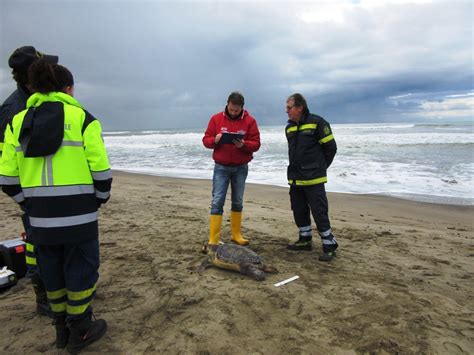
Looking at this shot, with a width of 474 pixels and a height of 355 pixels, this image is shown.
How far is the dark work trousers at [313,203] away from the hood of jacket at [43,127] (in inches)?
116

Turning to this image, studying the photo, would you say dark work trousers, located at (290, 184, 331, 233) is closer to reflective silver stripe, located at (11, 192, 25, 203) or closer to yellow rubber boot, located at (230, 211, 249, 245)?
yellow rubber boot, located at (230, 211, 249, 245)

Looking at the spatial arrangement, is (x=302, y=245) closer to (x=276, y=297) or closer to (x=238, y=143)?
(x=276, y=297)

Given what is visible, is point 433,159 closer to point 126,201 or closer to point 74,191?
point 126,201

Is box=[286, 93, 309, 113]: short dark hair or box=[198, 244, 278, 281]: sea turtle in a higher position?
box=[286, 93, 309, 113]: short dark hair

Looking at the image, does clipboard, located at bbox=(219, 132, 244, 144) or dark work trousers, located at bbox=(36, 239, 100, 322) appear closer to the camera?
dark work trousers, located at bbox=(36, 239, 100, 322)

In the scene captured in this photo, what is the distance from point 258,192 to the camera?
885 cm

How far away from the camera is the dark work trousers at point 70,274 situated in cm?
212

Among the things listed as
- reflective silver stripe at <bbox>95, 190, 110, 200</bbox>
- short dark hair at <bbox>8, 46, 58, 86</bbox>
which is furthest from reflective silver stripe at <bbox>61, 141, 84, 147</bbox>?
short dark hair at <bbox>8, 46, 58, 86</bbox>

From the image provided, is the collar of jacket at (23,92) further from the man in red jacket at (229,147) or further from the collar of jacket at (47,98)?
the man in red jacket at (229,147)

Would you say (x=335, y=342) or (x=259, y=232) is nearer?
(x=335, y=342)

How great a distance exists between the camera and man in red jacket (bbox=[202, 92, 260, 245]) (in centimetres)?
406

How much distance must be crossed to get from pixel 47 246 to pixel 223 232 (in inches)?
124

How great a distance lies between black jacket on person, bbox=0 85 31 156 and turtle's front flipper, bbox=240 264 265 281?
240cm

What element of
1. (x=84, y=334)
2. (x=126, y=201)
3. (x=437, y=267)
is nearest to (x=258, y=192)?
(x=126, y=201)
